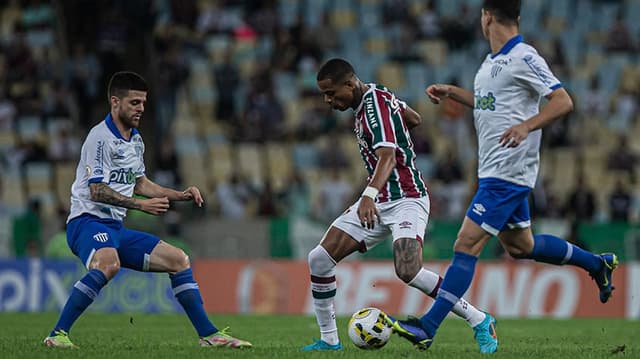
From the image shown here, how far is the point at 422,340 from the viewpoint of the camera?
890 cm

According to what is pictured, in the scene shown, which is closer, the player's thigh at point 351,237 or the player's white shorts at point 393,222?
the player's white shorts at point 393,222

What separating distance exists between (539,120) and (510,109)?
41 cm

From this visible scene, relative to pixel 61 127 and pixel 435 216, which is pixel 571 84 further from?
pixel 61 127

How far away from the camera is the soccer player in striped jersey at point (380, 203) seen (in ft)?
30.7

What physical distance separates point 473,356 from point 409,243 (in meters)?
1.09

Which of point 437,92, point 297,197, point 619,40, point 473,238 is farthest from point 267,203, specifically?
point 473,238

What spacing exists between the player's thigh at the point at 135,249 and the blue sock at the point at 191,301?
0.29m

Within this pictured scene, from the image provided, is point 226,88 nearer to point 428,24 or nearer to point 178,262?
point 428,24

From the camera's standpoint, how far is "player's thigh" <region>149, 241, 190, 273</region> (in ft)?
32.3

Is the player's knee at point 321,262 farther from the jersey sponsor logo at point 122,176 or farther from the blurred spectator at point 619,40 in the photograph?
the blurred spectator at point 619,40

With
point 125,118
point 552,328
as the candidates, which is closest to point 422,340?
point 125,118

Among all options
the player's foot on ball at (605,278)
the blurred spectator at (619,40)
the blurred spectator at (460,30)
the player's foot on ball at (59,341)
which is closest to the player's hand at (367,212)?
the player's foot on ball at (605,278)

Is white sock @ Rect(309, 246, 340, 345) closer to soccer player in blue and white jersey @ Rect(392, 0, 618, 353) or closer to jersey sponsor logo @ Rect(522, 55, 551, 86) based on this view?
soccer player in blue and white jersey @ Rect(392, 0, 618, 353)

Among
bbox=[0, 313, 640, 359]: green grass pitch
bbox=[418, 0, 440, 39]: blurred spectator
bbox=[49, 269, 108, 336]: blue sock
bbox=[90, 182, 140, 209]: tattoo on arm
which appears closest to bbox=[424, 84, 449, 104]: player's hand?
bbox=[0, 313, 640, 359]: green grass pitch
